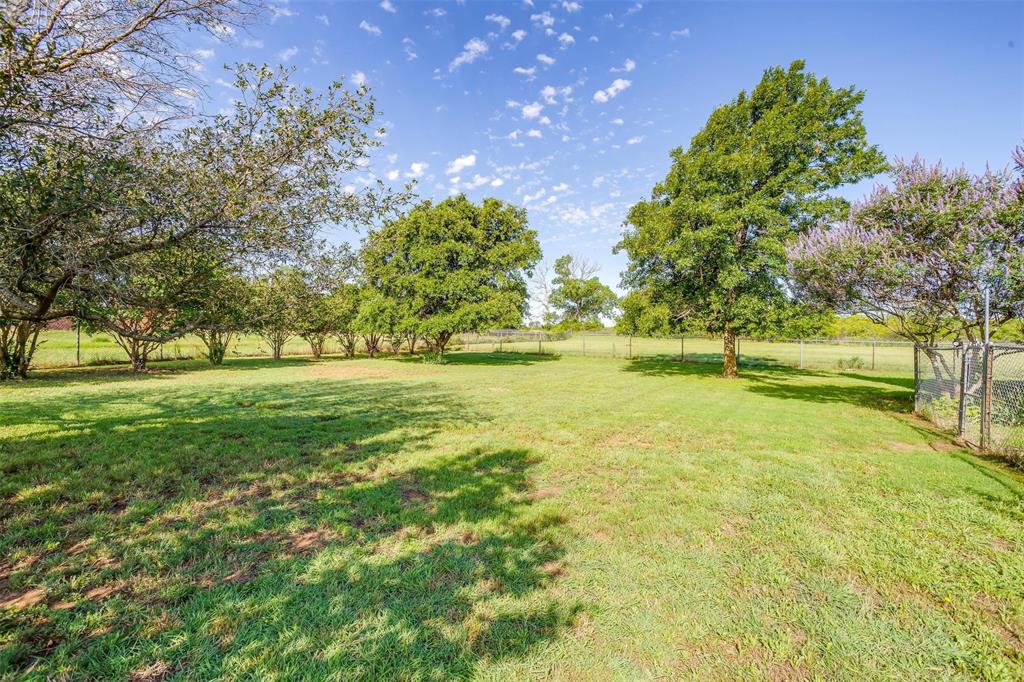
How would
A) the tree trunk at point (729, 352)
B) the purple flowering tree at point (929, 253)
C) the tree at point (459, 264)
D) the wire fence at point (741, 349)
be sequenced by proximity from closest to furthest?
the purple flowering tree at point (929, 253) → the tree trunk at point (729, 352) → the tree at point (459, 264) → the wire fence at point (741, 349)

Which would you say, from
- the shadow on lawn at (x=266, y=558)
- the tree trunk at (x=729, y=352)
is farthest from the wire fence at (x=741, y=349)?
the shadow on lawn at (x=266, y=558)

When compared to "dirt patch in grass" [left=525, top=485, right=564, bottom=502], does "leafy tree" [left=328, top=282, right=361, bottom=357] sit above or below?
above

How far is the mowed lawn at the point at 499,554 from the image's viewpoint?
6.76 feet

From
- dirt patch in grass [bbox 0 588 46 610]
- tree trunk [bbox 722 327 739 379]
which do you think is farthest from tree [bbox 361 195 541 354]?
dirt patch in grass [bbox 0 588 46 610]

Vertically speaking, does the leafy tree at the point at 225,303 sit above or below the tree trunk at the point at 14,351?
above

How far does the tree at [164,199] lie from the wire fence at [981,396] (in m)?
8.73

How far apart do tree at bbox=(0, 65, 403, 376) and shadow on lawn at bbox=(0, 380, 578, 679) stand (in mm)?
1769

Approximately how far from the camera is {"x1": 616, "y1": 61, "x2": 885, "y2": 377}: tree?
1262 centimetres

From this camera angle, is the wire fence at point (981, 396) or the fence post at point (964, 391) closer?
the wire fence at point (981, 396)

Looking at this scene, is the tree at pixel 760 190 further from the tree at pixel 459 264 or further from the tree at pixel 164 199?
the tree at pixel 164 199

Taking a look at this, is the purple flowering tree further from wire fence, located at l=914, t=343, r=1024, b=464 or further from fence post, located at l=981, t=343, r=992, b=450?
fence post, located at l=981, t=343, r=992, b=450

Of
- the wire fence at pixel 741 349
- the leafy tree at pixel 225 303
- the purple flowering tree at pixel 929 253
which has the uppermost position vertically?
the purple flowering tree at pixel 929 253

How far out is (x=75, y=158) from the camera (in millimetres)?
3031

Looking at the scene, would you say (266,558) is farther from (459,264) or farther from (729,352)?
(459,264)
